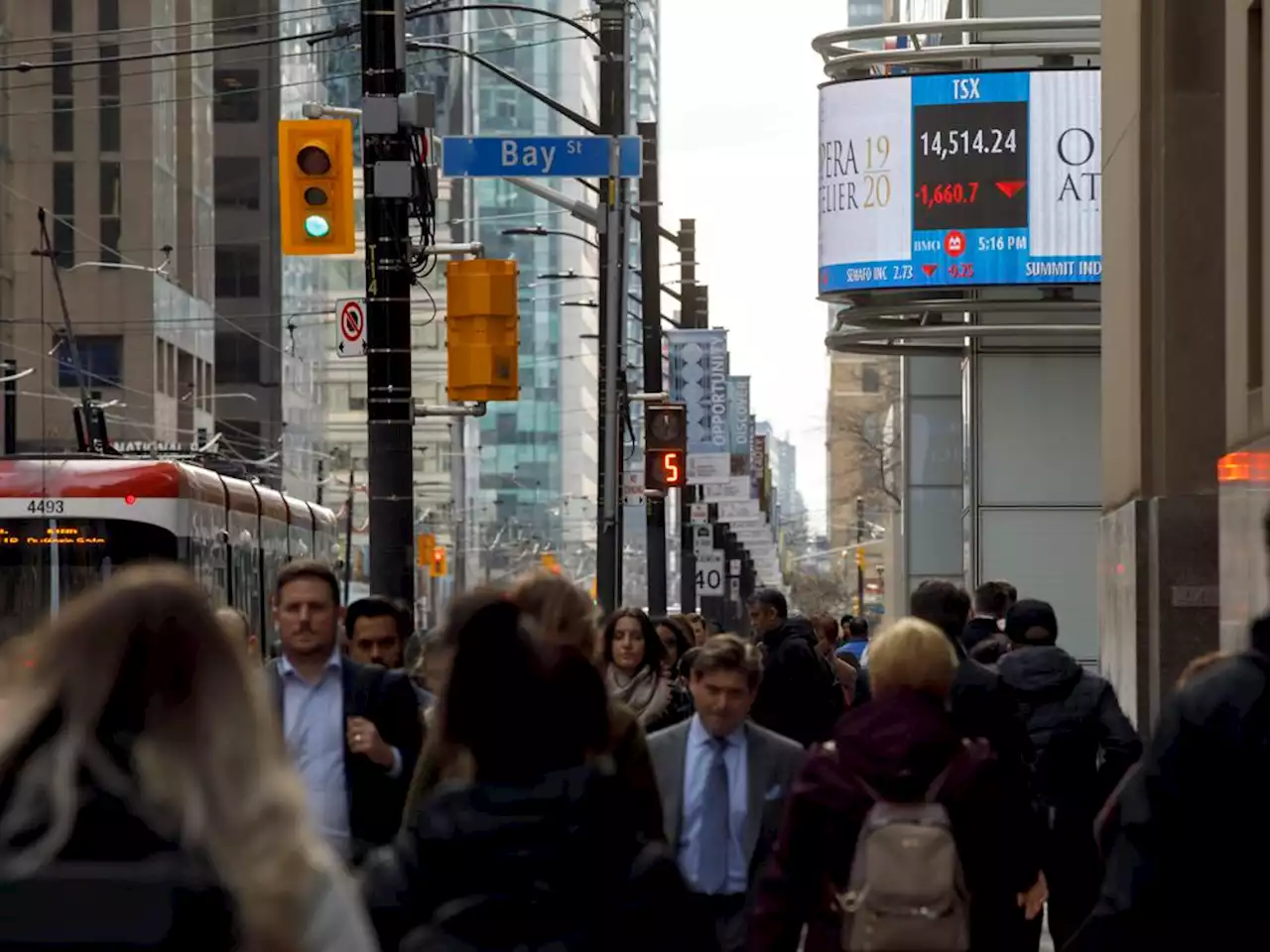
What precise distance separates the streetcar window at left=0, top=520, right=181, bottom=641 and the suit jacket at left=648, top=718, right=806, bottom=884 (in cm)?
1712

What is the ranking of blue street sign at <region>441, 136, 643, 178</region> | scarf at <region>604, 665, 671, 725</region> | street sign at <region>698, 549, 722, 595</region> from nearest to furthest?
1. scarf at <region>604, 665, 671, 725</region>
2. blue street sign at <region>441, 136, 643, 178</region>
3. street sign at <region>698, 549, 722, 595</region>

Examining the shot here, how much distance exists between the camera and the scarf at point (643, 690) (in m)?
12.1

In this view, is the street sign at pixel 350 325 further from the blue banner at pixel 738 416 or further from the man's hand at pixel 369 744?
the blue banner at pixel 738 416

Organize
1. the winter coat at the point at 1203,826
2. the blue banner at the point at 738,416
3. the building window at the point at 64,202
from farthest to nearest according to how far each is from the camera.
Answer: the building window at the point at 64,202
the blue banner at the point at 738,416
the winter coat at the point at 1203,826

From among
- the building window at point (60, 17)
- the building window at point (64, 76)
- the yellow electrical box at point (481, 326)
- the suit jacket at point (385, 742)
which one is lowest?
the suit jacket at point (385, 742)

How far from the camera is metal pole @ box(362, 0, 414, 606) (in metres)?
17.3

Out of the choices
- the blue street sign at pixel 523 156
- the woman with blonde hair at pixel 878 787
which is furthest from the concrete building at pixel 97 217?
the woman with blonde hair at pixel 878 787

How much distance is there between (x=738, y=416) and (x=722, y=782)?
2232 inches

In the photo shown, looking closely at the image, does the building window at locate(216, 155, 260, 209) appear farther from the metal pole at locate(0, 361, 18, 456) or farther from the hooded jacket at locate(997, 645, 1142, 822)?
the hooded jacket at locate(997, 645, 1142, 822)

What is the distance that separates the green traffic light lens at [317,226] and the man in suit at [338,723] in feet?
28.4

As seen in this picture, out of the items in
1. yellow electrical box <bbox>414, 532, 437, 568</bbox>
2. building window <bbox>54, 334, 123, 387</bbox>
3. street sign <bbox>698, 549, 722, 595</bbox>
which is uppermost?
building window <bbox>54, 334, 123, 387</bbox>

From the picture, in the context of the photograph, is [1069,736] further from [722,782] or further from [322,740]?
[322,740]

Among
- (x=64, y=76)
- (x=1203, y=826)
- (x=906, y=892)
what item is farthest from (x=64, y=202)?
(x=1203, y=826)

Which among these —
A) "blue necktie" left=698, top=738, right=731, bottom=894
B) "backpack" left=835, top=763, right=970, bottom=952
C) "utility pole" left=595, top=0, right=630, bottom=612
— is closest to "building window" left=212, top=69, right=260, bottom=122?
"utility pole" left=595, top=0, right=630, bottom=612
